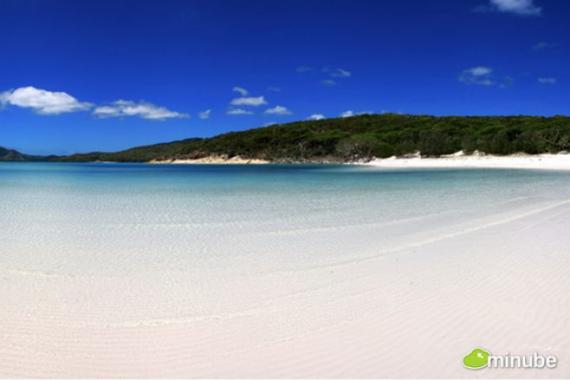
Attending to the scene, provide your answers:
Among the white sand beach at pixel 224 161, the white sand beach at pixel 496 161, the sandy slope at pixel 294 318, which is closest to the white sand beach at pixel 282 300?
the sandy slope at pixel 294 318

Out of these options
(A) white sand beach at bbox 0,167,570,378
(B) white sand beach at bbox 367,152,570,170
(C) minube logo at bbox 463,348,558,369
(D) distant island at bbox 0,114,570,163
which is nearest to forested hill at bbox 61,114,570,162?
(D) distant island at bbox 0,114,570,163

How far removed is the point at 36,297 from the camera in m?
4.24

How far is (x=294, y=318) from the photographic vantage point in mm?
3684

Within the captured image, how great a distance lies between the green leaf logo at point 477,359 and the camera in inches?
115

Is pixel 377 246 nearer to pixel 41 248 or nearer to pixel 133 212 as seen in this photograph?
pixel 41 248

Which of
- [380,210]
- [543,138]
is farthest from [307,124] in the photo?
[380,210]

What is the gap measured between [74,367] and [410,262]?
13.8 ft

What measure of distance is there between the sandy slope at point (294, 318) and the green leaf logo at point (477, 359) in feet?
0.18

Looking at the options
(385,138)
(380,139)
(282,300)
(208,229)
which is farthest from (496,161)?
(282,300)

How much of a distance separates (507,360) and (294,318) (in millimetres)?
1701

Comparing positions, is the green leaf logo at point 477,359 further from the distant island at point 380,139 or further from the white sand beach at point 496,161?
the distant island at point 380,139

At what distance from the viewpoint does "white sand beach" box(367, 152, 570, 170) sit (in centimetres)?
4841

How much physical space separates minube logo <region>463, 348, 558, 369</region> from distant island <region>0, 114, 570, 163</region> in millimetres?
66265

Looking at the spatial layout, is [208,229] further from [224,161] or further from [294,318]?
[224,161]
